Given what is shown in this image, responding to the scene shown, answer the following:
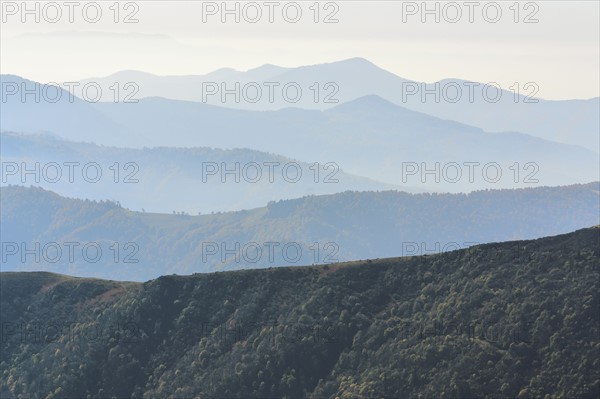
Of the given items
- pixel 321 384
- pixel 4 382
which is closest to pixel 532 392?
pixel 321 384

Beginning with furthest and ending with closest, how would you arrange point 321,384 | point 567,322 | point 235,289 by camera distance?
point 235,289
point 321,384
point 567,322

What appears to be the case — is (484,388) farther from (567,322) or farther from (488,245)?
(488,245)

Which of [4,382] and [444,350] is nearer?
[444,350]

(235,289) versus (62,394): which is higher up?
(235,289)

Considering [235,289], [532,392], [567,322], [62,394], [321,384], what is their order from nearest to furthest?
[532,392] < [567,322] < [321,384] < [62,394] < [235,289]

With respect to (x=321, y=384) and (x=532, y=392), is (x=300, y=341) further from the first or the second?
(x=532, y=392)

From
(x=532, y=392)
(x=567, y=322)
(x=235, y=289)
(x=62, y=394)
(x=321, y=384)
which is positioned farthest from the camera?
(x=235, y=289)
